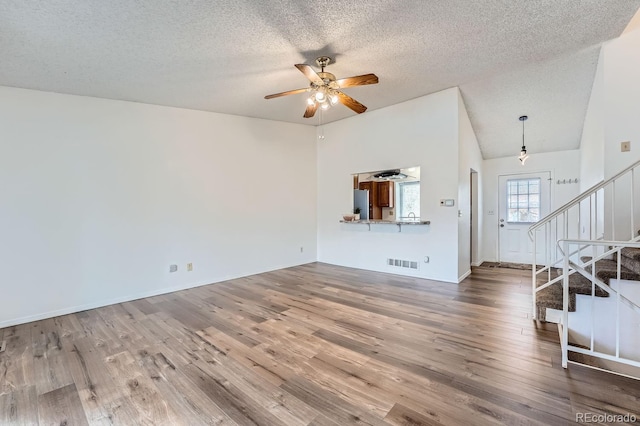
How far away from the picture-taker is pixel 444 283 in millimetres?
4645

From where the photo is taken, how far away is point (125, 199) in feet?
13.6

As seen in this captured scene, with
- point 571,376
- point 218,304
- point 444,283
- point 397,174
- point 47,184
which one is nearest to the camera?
point 571,376

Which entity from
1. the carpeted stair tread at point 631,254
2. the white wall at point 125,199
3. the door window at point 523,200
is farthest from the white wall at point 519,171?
the white wall at point 125,199

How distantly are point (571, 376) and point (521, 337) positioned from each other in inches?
26.1

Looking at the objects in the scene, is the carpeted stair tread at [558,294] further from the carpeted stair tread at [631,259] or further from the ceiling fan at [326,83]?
the ceiling fan at [326,83]

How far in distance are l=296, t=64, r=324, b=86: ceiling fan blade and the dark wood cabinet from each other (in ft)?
9.17

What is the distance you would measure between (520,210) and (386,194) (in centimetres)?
337

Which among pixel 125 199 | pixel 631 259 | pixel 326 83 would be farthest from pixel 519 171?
pixel 125 199

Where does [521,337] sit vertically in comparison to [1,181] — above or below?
below

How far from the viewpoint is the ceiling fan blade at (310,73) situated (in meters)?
2.87

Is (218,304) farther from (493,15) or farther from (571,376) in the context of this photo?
(493,15)

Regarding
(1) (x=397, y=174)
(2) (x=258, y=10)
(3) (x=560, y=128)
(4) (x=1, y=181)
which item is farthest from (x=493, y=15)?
(4) (x=1, y=181)

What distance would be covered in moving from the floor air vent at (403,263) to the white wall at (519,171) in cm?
285

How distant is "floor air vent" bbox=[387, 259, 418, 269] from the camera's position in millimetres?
5074
